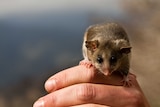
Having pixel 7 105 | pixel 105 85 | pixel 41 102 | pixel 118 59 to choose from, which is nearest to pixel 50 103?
pixel 41 102

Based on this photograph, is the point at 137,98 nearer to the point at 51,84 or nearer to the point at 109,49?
the point at 51,84

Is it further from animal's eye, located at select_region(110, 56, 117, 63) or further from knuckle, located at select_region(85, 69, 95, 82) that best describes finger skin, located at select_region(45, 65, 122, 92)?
animal's eye, located at select_region(110, 56, 117, 63)

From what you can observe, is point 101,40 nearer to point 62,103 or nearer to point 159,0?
point 62,103

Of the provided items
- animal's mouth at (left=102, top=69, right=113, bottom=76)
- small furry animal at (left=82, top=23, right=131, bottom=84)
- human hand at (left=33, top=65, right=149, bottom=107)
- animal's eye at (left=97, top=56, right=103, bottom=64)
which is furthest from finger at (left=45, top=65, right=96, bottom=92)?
animal's eye at (left=97, top=56, right=103, bottom=64)

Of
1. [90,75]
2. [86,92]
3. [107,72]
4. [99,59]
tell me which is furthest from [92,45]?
[86,92]

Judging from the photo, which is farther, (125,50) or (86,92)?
(125,50)

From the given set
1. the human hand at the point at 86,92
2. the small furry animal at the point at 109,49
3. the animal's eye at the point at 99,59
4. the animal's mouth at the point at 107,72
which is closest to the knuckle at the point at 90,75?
the human hand at the point at 86,92

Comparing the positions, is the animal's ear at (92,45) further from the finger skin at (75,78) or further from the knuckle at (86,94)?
the knuckle at (86,94)

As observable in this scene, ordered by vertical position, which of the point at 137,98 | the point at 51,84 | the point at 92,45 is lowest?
the point at 137,98
